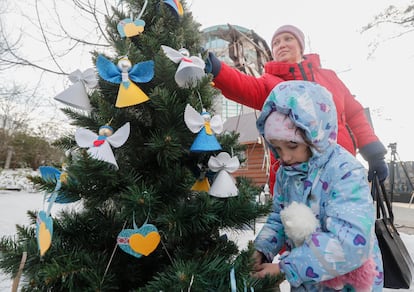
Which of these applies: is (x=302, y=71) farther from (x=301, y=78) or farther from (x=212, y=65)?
(x=212, y=65)

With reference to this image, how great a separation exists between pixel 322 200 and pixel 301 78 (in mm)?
721

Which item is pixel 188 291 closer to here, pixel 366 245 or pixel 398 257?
pixel 366 245

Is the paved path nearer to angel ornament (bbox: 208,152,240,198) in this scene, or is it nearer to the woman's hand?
the woman's hand

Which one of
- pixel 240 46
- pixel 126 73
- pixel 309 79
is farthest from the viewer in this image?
pixel 240 46

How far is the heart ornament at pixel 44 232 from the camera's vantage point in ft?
1.95

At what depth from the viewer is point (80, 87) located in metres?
0.79

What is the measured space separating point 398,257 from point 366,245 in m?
0.59

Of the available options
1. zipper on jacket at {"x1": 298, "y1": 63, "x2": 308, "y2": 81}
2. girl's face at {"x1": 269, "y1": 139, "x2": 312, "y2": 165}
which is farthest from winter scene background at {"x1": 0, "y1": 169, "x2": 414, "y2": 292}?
zipper on jacket at {"x1": 298, "y1": 63, "x2": 308, "y2": 81}

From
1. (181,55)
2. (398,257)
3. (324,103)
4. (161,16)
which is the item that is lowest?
(398,257)

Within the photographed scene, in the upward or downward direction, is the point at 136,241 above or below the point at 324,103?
below

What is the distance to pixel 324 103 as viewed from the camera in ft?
2.71

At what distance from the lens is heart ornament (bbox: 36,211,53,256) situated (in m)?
0.60

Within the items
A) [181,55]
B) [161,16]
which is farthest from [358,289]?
[161,16]

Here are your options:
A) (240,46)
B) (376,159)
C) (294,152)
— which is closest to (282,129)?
(294,152)
